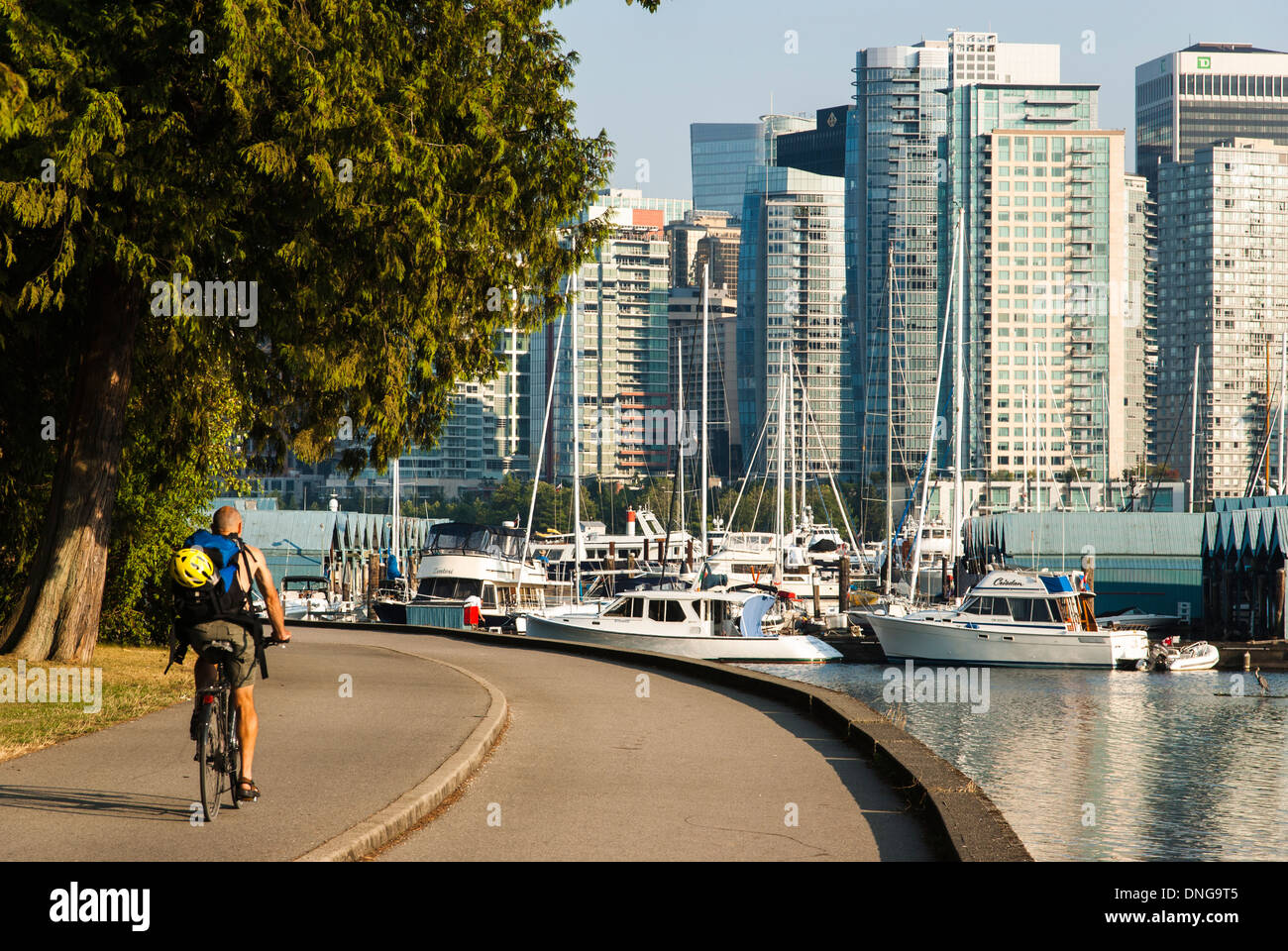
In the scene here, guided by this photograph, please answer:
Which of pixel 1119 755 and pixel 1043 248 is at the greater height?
pixel 1043 248

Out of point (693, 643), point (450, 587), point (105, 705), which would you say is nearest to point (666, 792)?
point (105, 705)

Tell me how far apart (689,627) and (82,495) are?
1047 inches

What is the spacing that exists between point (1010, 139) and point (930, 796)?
19137 cm

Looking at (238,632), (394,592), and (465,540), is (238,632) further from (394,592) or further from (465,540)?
(394,592)

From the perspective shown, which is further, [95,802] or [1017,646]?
[1017,646]

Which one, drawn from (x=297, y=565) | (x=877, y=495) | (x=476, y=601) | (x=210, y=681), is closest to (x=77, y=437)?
(x=210, y=681)

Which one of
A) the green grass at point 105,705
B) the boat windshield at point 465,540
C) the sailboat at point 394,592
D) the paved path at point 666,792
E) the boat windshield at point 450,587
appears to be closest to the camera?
the paved path at point 666,792

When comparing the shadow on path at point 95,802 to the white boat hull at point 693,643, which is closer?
the shadow on path at point 95,802

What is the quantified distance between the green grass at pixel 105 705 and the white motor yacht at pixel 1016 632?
30.2 metres

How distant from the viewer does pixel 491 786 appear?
38.6ft

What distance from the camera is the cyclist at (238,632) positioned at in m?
9.76

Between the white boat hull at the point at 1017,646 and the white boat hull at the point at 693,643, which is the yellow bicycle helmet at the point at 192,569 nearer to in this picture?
the white boat hull at the point at 693,643

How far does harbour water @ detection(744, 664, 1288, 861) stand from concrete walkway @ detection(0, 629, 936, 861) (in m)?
3.63

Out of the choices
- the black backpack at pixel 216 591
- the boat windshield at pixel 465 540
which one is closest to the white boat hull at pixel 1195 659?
the boat windshield at pixel 465 540
